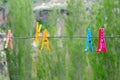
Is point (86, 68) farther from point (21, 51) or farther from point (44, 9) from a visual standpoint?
point (44, 9)

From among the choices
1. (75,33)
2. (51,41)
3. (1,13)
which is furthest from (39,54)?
(1,13)

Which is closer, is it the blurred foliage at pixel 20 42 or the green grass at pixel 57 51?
the green grass at pixel 57 51

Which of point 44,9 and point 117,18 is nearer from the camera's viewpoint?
point 117,18

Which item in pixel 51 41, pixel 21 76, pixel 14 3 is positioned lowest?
pixel 21 76

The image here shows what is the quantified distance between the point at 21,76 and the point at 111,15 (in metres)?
4.78

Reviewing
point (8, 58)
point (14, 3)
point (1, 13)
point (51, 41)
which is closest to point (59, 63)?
point (51, 41)

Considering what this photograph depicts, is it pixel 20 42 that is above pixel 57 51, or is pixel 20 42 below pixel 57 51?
above

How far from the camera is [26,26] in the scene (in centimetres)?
1475

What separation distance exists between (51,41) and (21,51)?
1.10m

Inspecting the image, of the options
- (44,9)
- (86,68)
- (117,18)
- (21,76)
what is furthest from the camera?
(44,9)

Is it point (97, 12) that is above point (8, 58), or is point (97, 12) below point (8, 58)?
above

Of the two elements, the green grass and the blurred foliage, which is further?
the blurred foliage

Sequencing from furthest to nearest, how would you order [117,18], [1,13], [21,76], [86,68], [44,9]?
[44,9]
[1,13]
[21,76]
[86,68]
[117,18]

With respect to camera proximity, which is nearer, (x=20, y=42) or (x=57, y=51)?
(x=57, y=51)
